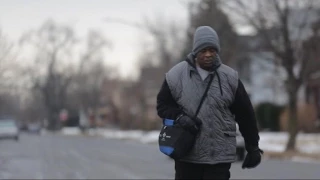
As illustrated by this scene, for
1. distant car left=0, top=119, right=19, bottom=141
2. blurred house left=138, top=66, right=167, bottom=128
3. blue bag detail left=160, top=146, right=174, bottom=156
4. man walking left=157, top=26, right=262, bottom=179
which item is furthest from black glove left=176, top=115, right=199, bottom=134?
blurred house left=138, top=66, right=167, bottom=128

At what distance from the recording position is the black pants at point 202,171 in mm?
5180

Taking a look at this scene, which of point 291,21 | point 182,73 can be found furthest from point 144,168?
point 182,73

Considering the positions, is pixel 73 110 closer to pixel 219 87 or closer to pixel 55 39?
pixel 55 39

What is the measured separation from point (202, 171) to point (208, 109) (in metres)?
0.44

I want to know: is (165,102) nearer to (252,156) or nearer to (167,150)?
(167,150)

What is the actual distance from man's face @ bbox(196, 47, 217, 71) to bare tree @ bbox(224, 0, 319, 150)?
21108 millimetres

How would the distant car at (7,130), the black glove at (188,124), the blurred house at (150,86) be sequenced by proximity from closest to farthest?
the black glove at (188,124) < the distant car at (7,130) < the blurred house at (150,86)

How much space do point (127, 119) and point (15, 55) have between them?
35.0 metres

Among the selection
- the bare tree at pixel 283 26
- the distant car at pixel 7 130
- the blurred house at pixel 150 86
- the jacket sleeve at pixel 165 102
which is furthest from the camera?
the blurred house at pixel 150 86

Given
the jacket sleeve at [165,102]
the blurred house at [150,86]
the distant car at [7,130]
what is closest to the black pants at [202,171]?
the jacket sleeve at [165,102]

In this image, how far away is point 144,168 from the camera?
2058cm

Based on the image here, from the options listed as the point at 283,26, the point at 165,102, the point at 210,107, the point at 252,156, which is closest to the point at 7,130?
the point at 283,26

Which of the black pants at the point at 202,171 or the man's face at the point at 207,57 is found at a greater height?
the man's face at the point at 207,57

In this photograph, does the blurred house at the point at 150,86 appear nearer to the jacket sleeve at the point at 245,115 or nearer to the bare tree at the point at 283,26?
the bare tree at the point at 283,26
